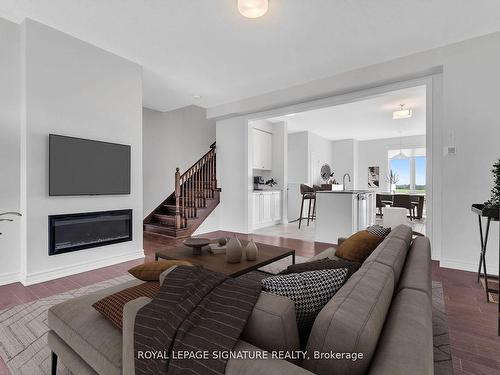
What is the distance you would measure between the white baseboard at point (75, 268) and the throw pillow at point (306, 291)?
10.5ft

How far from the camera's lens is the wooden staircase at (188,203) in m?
5.69

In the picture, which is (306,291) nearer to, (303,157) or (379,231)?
(379,231)

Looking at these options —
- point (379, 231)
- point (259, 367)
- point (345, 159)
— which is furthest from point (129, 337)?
point (345, 159)

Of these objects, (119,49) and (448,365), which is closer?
(448,365)

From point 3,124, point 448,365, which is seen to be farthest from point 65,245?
point 448,365

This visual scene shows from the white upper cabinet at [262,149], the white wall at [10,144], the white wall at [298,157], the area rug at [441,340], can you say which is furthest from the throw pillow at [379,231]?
the white wall at [298,157]

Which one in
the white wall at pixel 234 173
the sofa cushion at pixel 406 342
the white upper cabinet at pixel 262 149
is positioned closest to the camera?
the sofa cushion at pixel 406 342

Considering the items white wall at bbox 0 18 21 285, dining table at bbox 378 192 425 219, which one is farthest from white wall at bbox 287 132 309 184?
white wall at bbox 0 18 21 285

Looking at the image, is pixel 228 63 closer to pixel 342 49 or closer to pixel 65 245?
pixel 342 49

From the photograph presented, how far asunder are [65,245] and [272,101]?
13.3 feet

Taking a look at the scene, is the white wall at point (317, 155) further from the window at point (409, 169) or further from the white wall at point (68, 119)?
the white wall at point (68, 119)

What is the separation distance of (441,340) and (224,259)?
1.75 m

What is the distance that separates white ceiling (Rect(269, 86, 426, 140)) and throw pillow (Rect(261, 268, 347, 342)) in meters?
4.63

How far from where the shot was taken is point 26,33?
3002 millimetres
